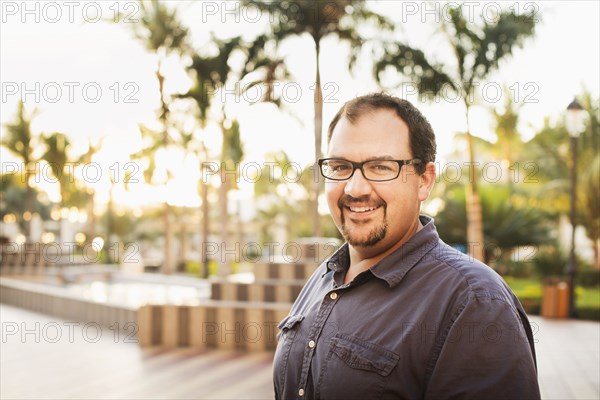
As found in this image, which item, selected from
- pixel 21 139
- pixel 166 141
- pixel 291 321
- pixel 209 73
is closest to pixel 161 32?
pixel 166 141

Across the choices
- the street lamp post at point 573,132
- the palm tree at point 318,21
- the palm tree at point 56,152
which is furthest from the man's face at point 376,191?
the palm tree at point 56,152

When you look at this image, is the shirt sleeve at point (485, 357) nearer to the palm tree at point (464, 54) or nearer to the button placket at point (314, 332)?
the button placket at point (314, 332)

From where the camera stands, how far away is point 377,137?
169cm

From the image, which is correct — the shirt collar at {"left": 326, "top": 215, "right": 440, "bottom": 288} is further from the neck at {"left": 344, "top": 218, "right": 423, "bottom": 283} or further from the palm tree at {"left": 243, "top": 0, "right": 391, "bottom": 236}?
the palm tree at {"left": 243, "top": 0, "right": 391, "bottom": 236}

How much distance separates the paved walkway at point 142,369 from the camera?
18.0 ft

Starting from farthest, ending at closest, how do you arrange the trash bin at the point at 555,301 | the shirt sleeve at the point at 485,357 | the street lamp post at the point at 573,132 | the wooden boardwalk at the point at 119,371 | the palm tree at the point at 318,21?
the palm tree at the point at 318,21 < the trash bin at the point at 555,301 < the street lamp post at the point at 573,132 < the wooden boardwalk at the point at 119,371 < the shirt sleeve at the point at 485,357

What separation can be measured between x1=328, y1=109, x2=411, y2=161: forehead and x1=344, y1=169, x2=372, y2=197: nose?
5 centimetres

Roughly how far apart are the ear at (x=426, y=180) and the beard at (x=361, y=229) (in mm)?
170

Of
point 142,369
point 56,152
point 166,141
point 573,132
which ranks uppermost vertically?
point 56,152

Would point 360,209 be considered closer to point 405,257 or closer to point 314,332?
point 405,257

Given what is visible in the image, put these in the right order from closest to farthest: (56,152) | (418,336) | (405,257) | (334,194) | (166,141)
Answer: (418,336) < (405,257) < (334,194) < (166,141) < (56,152)

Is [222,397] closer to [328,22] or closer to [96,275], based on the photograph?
[328,22]

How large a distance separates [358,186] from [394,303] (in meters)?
0.33

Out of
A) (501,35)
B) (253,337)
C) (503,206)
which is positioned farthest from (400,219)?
(503,206)
